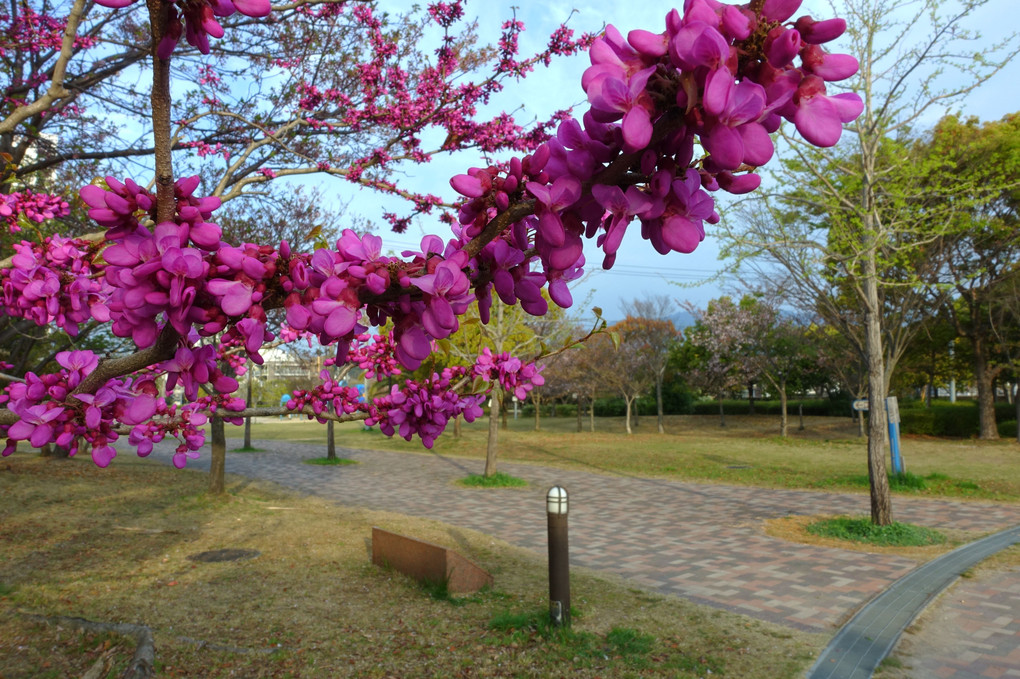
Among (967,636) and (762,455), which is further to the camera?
(762,455)

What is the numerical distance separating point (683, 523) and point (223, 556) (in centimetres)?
672

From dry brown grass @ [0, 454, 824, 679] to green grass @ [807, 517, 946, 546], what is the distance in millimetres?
4083

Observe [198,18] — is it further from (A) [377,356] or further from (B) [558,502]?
(B) [558,502]

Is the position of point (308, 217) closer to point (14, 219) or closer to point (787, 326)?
point (14, 219)

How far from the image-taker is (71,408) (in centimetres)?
162

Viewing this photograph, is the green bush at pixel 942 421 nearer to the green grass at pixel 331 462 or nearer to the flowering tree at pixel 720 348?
the flowering tree at pixel 720 348

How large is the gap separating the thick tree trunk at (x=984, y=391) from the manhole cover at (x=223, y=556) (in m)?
26.6

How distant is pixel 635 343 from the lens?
31.9 metres

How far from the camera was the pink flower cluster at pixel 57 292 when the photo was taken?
1.84 m

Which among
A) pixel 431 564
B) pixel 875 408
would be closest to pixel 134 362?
pixel 431 564

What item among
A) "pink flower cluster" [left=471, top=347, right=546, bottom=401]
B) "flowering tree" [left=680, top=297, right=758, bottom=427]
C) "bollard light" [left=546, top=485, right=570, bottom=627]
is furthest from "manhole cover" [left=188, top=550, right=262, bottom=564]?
"flowering tree" [left=680, top=297, right=758, bottom=427]

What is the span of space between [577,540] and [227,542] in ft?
15.4

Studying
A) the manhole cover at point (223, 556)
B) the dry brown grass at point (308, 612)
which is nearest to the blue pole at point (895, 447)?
the dry brown grass at point (308, 612)

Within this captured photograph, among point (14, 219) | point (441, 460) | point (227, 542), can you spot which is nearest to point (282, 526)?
point (227, 542)
